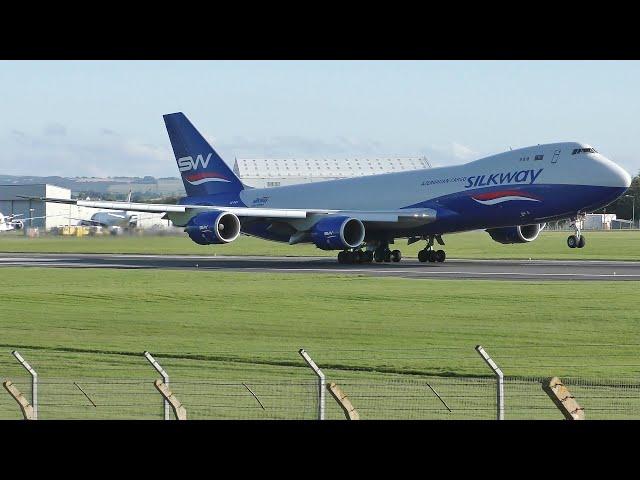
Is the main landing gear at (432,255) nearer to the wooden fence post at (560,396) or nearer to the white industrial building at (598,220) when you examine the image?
the wooden fence post at (560,396)

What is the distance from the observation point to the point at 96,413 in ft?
62.3

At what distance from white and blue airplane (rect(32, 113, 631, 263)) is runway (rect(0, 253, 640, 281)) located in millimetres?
1669

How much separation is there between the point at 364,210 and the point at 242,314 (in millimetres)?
29157

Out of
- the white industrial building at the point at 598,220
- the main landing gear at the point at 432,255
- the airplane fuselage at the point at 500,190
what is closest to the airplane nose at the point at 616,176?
the airplane fuselage at the point at 500,190

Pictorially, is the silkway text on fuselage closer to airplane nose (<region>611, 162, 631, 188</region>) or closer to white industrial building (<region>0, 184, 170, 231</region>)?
airplane nose (<region>611, 162, 631, 188</region>)

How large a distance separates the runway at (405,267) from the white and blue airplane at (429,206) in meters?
1.67

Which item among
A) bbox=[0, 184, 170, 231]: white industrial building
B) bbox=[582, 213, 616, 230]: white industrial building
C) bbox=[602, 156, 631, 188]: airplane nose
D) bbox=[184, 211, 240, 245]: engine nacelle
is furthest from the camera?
bbox=[582, 213, 616, 230]: white industrial building

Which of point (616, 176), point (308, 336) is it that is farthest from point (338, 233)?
point (308, 336)

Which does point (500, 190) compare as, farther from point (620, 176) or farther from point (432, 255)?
point (432, 255)

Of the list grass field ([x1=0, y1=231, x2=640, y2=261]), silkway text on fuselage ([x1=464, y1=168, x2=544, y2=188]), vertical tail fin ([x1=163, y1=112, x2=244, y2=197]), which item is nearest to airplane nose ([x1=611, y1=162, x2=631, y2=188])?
silkway text on fuselage ([x1=464, y1=168, x2=544, y2=188])

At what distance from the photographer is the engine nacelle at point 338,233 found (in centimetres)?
6072

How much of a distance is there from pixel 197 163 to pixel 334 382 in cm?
5418

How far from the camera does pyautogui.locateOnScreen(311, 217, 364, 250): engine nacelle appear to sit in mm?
60719
